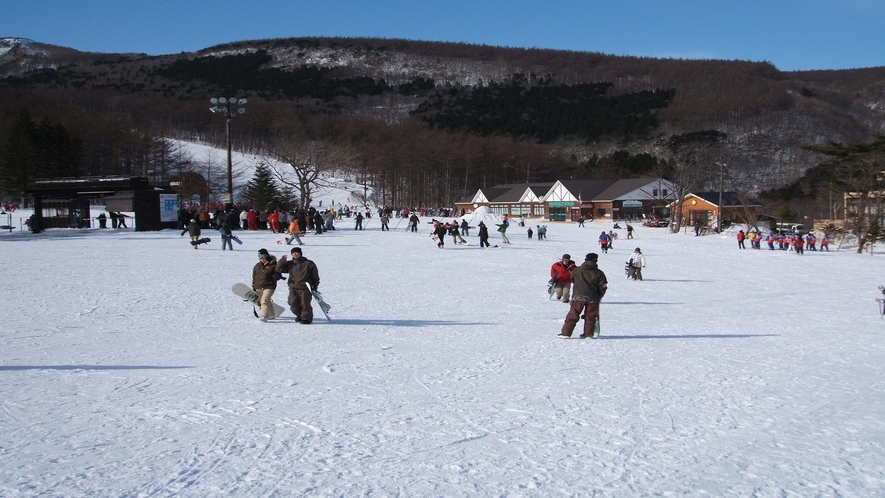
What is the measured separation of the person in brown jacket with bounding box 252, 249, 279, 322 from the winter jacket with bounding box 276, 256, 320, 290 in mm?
218

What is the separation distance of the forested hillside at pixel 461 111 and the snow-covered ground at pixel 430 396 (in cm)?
3811

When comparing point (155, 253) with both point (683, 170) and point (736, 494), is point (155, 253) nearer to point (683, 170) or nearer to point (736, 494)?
point (736, 494)

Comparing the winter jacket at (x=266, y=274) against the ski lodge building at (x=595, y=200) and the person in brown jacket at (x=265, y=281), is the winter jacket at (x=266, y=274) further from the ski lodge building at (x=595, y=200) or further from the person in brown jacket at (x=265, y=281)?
the ski lodge building at (x=595, y=200)

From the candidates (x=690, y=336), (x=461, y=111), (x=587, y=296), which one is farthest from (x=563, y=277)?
(x=461, y=111)

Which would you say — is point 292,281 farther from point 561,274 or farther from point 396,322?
point 561,274

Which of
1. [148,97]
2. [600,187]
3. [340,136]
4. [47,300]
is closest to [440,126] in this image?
[340,136]

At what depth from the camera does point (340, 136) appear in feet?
350

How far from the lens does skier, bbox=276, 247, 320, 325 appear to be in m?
9.33

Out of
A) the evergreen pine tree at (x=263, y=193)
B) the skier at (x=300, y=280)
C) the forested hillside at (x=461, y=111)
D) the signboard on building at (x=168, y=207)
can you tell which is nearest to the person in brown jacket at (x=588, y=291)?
the skier at (x=300, y=280)

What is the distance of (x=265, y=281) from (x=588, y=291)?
15.6ft

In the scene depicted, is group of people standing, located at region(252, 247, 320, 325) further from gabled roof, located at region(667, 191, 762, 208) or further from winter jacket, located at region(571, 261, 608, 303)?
gabled roof, located at region(667, 191, 762, 208)

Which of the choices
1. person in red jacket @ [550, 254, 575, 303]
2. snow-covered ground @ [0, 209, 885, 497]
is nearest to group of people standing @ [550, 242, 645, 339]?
snow-covered ground @ [0, 209, 885, 497]

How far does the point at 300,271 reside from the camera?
9.34m

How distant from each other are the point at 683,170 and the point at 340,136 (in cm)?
Answer: 6898
